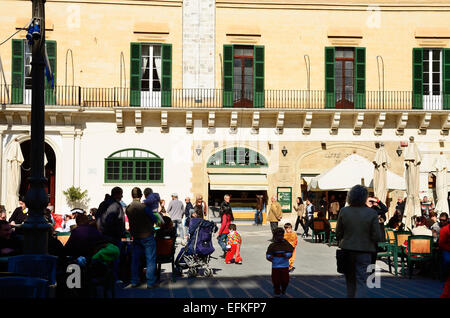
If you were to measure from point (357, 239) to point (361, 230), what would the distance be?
13 centimetres

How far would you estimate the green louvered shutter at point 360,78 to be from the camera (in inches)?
941

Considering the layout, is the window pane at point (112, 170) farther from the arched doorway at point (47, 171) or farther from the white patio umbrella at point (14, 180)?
the white patio umbrella at point (14, 180)

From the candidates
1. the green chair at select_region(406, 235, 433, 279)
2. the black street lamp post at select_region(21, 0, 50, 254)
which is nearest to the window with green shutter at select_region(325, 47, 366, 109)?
the green chair at select_region(406, 235, 433, 279)

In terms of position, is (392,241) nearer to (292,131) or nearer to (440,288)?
(440,288)

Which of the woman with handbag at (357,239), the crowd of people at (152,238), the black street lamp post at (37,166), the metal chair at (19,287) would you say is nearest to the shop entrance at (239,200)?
the crowd of people at (152,238)

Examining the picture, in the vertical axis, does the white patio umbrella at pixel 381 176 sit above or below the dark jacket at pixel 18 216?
above

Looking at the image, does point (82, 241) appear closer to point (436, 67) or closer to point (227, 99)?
point (227, 99)

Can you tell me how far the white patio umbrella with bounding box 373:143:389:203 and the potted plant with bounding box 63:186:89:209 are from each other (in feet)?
37.4

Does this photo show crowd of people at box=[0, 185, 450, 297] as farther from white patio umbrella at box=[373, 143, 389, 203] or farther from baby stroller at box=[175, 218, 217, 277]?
white patio umbrella at box=[373, 143, 389, 203]

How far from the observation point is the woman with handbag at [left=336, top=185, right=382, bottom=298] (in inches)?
291

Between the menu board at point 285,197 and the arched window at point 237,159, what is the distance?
125cm

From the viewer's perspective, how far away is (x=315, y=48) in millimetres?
23953

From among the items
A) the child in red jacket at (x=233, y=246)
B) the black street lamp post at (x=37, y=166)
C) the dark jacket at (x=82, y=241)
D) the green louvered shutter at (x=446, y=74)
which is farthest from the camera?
the green louvered shutter at (x=446, y=74)

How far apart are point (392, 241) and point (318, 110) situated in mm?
10865
